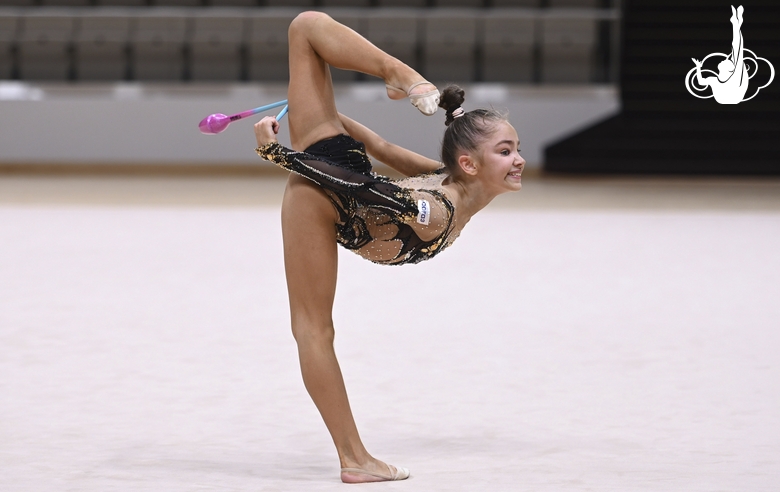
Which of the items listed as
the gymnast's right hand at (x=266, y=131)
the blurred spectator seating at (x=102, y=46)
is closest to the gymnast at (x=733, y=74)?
the blurred spectator seating at (x=102, y=46)

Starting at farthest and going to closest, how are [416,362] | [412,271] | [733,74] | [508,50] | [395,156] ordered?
[508,50] → [733,74] → [412,271] → [416,362] → [395,156]

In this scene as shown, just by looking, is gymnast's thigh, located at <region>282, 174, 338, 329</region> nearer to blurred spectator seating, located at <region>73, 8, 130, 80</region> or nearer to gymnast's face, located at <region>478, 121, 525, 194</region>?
gymnast's face, located at <region>478, 121, 525, 194</region>

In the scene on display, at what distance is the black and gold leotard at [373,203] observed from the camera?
2143 millimetres

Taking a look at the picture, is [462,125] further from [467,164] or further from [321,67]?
[321,67]

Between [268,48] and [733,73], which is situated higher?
[268,48]

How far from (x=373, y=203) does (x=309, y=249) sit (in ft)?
0.57

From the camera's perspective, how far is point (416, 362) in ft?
11.0

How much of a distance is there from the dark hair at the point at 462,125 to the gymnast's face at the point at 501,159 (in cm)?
2

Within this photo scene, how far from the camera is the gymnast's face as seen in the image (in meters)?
Result: 2.21

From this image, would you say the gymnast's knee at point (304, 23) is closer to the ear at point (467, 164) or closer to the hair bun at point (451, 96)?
the hair bun at point (451, 96)

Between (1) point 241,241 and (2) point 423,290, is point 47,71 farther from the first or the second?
(2) point 423,290

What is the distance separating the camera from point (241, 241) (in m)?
6.05

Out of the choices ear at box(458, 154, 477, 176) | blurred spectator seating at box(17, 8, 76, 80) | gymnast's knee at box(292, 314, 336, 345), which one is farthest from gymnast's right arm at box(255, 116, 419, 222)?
blurred spectator seating at box(17, 8, 76, 80)

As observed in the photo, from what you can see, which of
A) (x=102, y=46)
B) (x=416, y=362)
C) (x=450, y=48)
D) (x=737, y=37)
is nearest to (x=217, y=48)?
(x=102, y=46)
